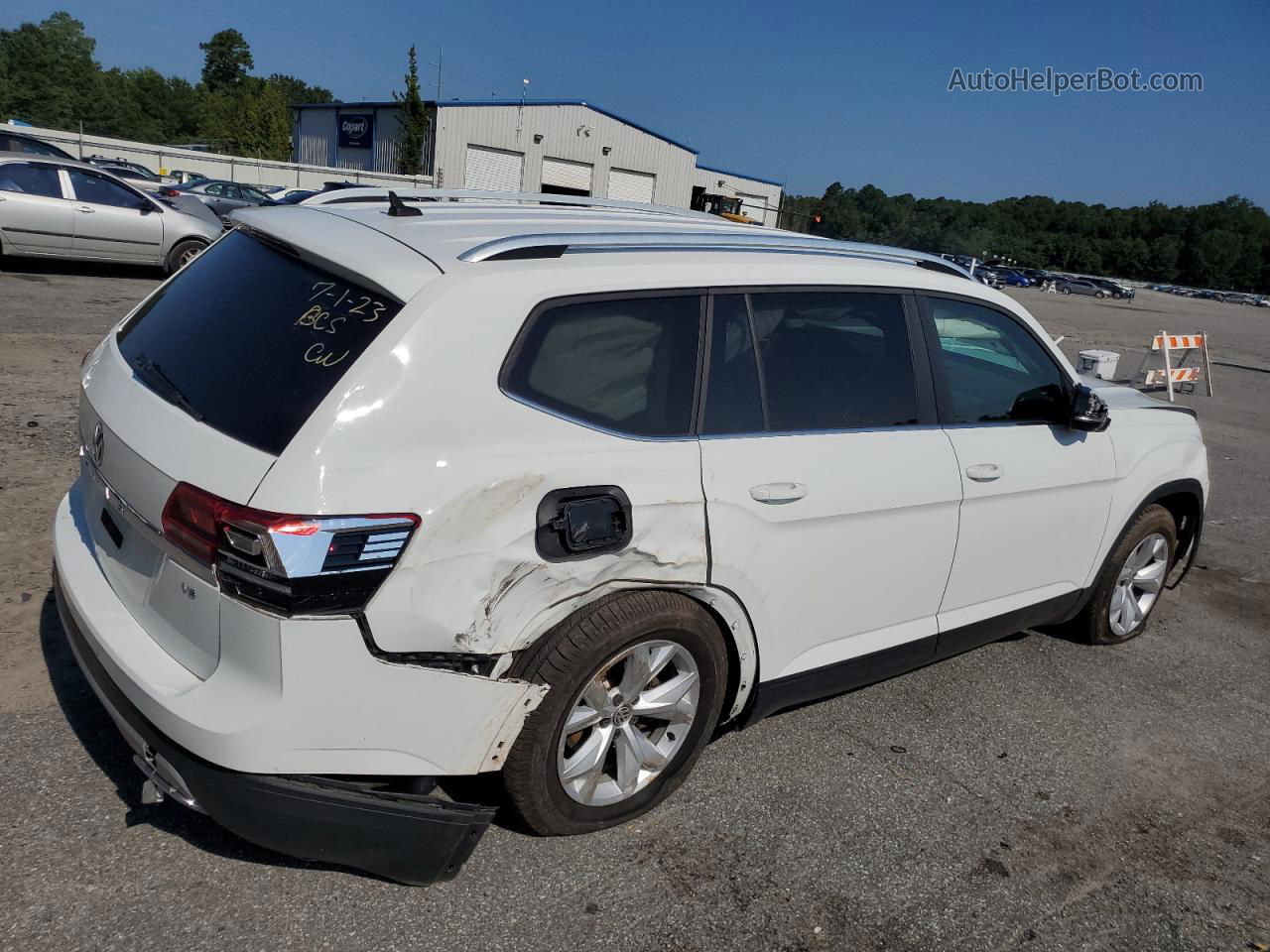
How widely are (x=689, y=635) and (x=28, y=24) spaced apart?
134649 millimetres

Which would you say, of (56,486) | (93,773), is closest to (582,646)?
(93,773)

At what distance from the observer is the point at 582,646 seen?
8.75 ft

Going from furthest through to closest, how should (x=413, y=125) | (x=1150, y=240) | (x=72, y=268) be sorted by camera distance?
(x=1150, y=240)
(x=413, y=125)
(x=72, y=268)

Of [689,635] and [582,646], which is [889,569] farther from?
[582,646]

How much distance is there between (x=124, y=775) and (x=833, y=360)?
2640 mm

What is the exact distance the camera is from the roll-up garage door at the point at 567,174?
48.6 m

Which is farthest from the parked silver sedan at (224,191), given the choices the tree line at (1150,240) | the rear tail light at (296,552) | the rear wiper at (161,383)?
the tree line at (1150,240)

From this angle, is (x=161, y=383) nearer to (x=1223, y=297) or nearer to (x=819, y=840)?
(x=819, y=840)

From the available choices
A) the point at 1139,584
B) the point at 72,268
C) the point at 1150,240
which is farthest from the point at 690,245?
the point at 1150,240

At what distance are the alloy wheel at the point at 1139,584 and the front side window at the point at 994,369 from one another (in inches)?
45.1

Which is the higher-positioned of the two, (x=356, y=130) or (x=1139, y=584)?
(x=356, y=130)

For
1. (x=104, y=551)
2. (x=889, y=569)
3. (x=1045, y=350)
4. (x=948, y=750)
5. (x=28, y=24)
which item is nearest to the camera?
(x=104, y=551)

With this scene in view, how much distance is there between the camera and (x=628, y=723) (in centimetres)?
295

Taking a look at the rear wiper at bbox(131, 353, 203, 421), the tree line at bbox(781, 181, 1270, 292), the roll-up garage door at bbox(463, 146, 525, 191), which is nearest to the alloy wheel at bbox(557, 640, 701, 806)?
the rear wiper at bbox(131, 353, 203, 421)
